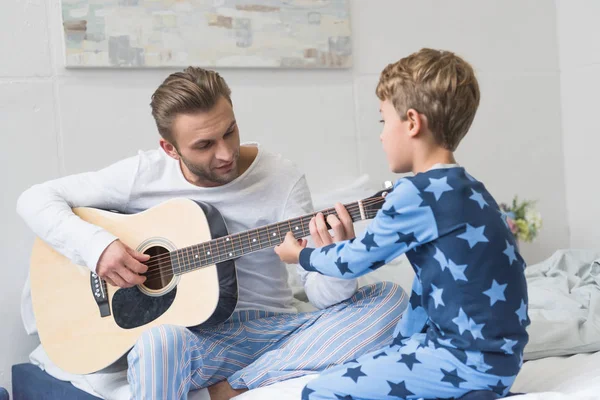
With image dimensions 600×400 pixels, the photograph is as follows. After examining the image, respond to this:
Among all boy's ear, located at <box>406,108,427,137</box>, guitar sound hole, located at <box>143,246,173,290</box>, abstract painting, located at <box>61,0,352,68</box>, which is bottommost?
guitar sound hole, located at <box>143,246,173,290</box>

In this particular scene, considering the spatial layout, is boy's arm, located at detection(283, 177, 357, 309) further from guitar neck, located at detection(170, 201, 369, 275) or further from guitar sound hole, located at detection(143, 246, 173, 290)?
guitar sound hole, located at detection(143, 246, 173, 290)

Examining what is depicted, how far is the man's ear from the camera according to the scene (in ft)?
6.47

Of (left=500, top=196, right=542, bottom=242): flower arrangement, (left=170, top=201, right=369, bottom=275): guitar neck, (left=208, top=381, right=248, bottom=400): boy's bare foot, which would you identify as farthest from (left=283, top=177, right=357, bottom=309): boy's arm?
(left=500, top=196, right=542, bottom=242): flower arrangement

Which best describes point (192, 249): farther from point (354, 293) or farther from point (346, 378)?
point (346, 378)

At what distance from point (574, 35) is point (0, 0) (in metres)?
2.51

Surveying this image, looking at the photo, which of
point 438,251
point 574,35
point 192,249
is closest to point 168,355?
point 192,249

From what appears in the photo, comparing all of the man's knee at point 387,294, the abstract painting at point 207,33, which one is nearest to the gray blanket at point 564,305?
the man's knee at point 387,294

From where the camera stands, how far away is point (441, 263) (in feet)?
4.58

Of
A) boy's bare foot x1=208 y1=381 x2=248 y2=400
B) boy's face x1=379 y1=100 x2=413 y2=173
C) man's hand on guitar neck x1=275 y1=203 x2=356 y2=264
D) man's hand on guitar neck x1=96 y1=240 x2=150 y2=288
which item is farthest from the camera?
man's hand on guitar neck x1=96 y1=240 x2=150 y2=288

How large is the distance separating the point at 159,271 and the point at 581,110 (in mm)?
2419

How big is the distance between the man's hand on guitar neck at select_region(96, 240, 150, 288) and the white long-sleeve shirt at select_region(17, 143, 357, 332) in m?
0.02

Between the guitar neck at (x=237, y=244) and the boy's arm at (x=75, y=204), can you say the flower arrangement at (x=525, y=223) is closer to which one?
the guitar neck at (x=237, y=244)

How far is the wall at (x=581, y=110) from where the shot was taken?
3.47 m

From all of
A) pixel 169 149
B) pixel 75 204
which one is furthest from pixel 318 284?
pixel 75 204
